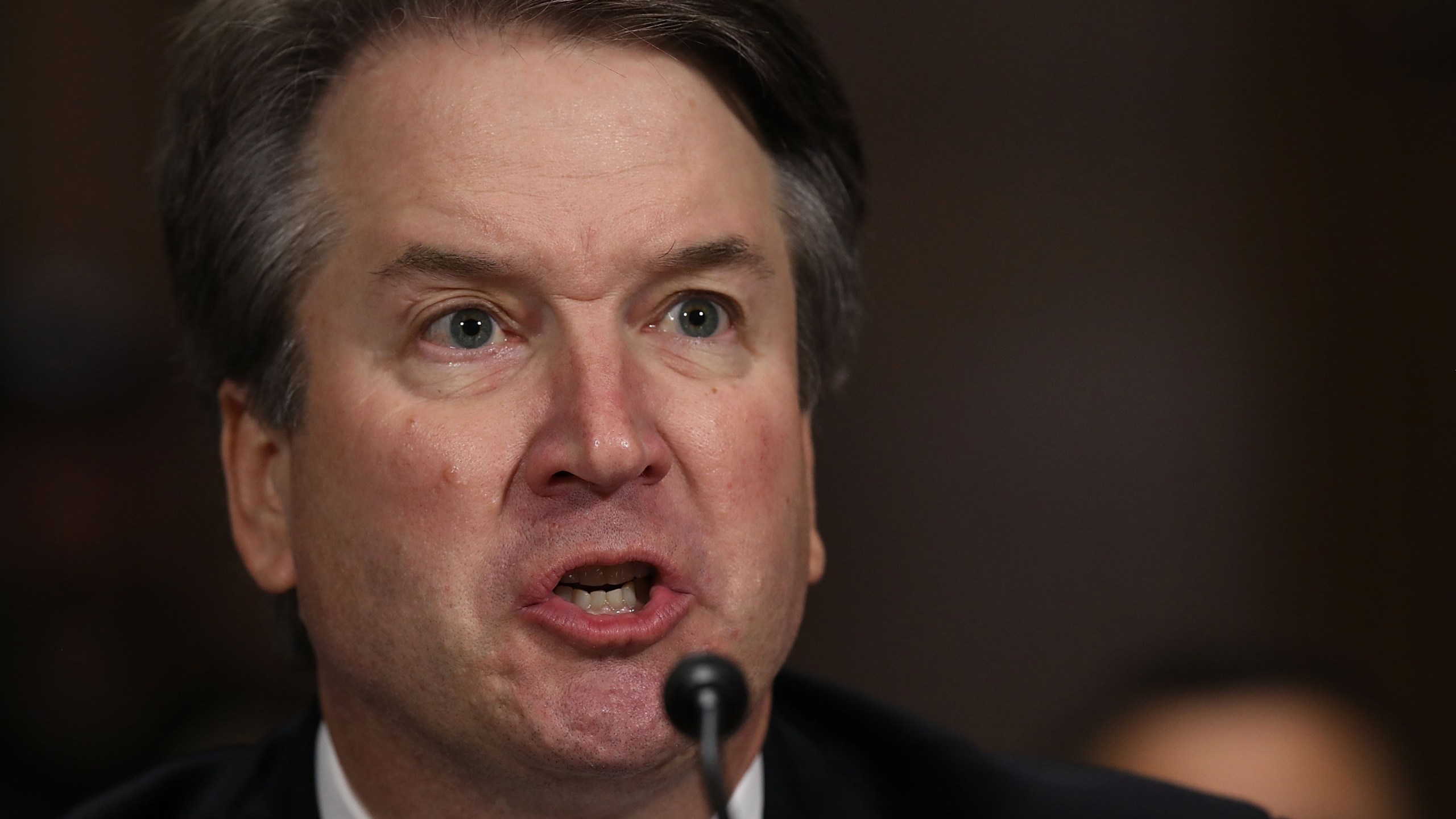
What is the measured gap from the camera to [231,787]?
84.7 inches

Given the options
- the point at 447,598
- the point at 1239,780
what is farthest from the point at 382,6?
the point at 1239,780

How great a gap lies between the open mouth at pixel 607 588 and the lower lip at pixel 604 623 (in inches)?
0.9

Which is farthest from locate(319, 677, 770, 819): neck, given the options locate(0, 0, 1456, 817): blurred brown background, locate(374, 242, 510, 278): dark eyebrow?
locate(0, 0, 1456, 817): blurred brown background

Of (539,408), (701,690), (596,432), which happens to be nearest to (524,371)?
(539,408)

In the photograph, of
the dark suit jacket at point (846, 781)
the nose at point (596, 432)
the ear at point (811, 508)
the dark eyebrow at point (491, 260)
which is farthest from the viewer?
the dark suit jacket at point (846, 781)

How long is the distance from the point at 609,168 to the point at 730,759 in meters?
0.72

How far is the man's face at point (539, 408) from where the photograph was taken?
159cm

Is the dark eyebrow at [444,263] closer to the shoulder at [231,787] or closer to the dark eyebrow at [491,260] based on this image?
the dark eyebrow at [491,260]

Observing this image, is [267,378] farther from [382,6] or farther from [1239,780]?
[1239,780]

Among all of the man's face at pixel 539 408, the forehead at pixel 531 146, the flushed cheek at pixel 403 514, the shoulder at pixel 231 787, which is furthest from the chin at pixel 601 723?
the shoulder at pixel 231 787

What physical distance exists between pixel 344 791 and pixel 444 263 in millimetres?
714

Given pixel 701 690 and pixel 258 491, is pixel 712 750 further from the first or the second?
pixel 258 491

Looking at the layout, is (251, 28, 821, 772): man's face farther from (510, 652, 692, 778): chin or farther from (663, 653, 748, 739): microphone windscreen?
(663, 653, 748, 739): microphone windscreen

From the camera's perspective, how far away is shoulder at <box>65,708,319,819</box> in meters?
2.05
